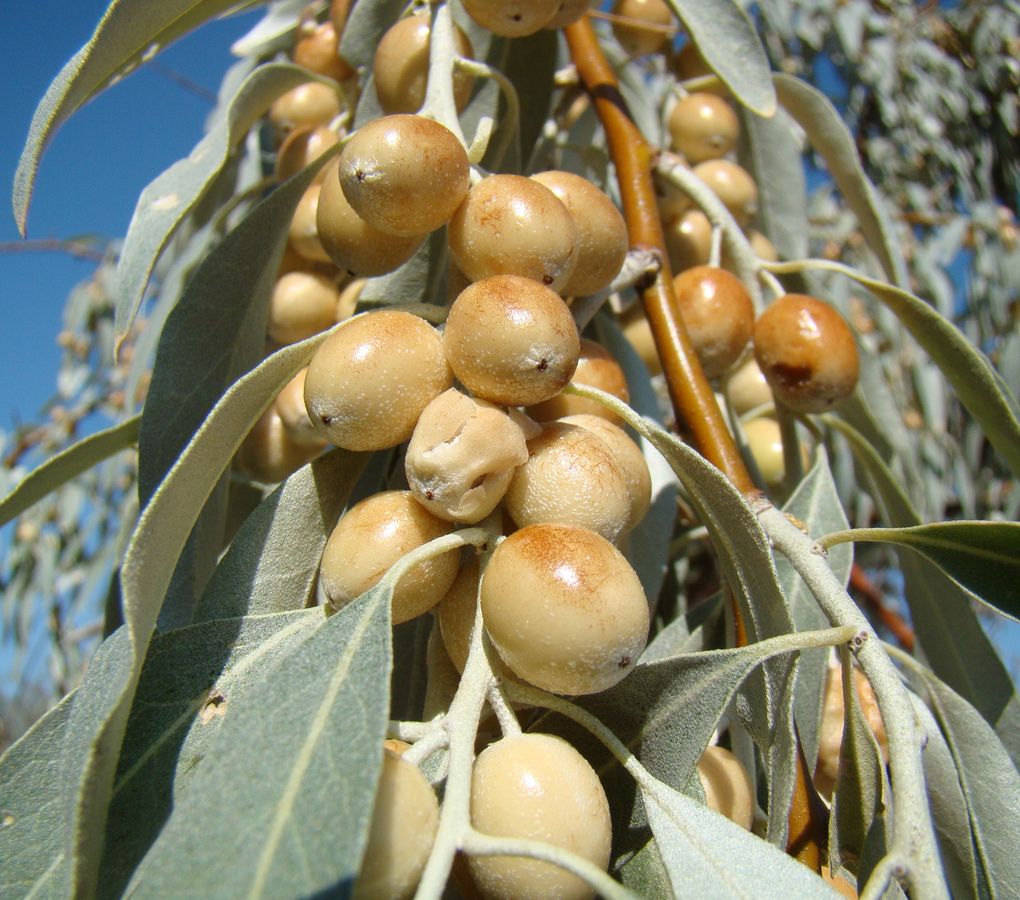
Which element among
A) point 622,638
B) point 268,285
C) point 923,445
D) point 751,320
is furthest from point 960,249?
point 622,638

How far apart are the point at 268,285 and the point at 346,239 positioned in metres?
→ 0.23

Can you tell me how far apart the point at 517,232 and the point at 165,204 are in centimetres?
42

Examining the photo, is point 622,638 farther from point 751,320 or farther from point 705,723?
point 751,320

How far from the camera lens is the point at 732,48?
3.69 ft

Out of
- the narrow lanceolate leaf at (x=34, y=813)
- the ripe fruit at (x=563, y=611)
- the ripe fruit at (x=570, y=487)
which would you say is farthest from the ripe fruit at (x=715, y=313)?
the narrow lanceolate leaf at (x=34, y=813)

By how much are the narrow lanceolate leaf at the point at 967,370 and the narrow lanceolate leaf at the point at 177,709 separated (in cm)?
73

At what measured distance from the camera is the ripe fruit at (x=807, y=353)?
3.40ft

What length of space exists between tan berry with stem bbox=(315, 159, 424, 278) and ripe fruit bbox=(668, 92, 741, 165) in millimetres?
728

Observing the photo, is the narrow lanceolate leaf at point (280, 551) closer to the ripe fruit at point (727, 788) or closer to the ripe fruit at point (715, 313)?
the ripe fruit at point (727, 788)

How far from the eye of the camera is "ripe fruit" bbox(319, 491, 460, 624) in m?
0.66

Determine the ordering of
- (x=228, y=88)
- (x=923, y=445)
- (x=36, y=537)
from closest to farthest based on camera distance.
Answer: (x=228, y=88), (x=923, y=445), (x=36, y=537)

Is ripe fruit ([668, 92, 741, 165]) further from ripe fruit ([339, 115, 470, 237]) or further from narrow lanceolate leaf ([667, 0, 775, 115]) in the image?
ripe fruit ([339, 115, 470, 237])

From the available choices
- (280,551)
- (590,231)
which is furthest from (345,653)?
(590,231)

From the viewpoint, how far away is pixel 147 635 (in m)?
0.59
